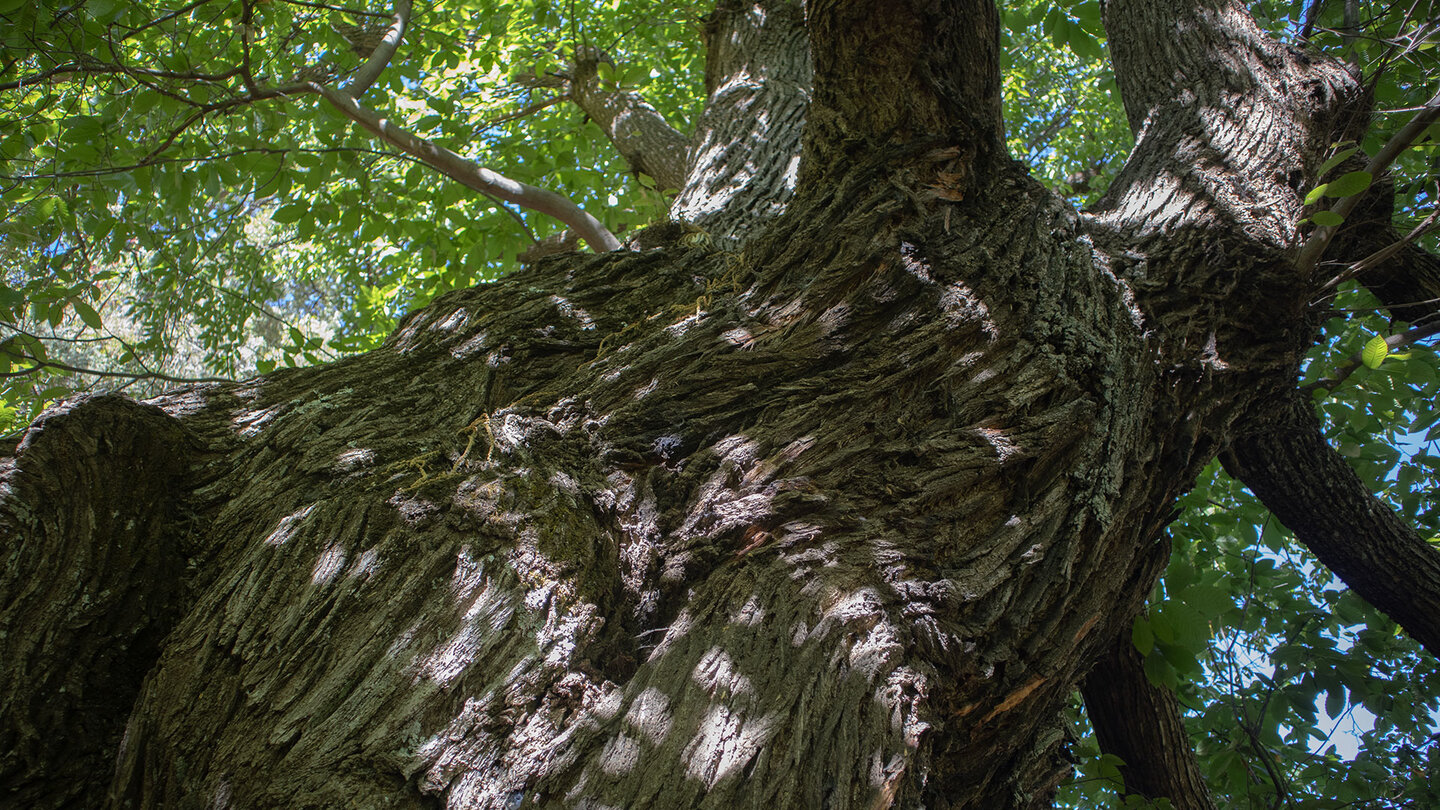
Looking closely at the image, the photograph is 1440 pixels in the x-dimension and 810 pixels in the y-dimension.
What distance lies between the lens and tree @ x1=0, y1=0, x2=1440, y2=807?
124 centimetres

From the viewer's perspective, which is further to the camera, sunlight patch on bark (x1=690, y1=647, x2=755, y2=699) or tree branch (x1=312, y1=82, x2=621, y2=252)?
tree branch (x1=312, y1=82, x2=621, y2=252)

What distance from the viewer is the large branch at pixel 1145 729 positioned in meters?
2.96

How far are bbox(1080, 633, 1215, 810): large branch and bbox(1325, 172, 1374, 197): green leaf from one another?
169cm

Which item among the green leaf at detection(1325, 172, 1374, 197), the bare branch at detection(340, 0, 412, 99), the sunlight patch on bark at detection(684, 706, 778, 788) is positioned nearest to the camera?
the sunlight patch on bark at detection(684, 706, 778, 788)

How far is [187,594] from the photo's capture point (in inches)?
57.8

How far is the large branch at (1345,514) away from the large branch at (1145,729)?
0.88 metres

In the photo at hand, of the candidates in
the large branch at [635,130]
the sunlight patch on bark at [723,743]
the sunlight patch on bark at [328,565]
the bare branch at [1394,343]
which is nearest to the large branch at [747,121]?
the large branch at [635,130]

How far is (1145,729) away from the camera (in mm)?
3008

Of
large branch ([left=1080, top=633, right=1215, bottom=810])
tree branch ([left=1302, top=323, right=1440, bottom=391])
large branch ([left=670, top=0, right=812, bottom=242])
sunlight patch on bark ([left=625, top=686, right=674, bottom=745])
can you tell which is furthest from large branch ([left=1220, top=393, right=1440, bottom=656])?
sunlight patch on bark ([left=625, top=686, right=674, bottom=745])

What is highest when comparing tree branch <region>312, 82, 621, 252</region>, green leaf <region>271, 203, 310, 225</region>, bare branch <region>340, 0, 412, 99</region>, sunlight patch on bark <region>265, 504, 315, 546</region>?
bare branch <region>340, 0, 412, 99</region>

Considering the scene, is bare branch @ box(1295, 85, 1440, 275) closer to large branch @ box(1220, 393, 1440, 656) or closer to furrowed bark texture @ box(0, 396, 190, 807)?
large branch @ box(1220, 393, 1440, 656)

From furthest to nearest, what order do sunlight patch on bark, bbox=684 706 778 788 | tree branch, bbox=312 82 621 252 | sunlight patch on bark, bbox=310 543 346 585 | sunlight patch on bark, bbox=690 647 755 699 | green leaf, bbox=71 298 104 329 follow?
1. tree branch, bbox=312 82 621 252
2. green leaf, bbox=71 298 104 329
3. sunlight patch on bark, bbox=310 543 346 585
4. sunlight patch on bark, bbox=690 647 755 699
5. sunlight patch on bark, bbox=684 706 778 788

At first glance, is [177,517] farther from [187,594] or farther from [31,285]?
[31,285]

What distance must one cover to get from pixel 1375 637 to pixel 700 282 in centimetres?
328
